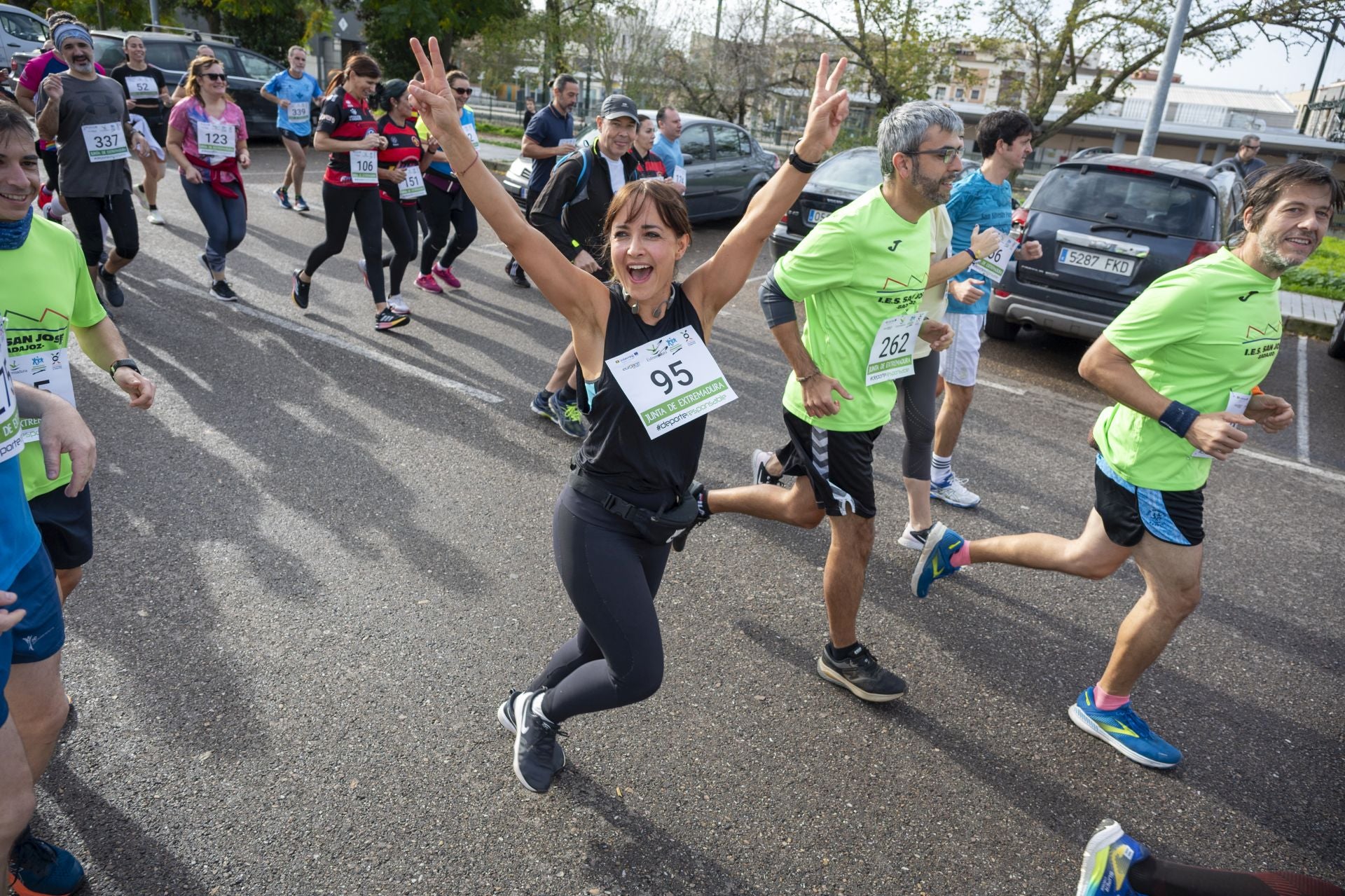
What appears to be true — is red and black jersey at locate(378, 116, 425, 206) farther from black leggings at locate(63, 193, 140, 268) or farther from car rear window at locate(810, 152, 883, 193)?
car rear window at locate(810, 152, 883, 193)

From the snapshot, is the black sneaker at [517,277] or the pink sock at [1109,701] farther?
the black sneaker at [517,277]

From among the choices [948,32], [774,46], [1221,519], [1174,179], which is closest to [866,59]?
[948,32]

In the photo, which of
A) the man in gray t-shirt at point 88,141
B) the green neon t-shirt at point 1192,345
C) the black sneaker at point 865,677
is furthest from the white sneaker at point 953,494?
the man in gray t-shirt at point 88,141

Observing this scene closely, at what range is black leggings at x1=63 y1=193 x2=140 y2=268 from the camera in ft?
20.4

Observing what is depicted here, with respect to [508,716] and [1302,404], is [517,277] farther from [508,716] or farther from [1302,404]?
[1302,404]

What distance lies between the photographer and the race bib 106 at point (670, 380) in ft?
7.66

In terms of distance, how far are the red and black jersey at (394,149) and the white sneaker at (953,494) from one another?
4775 millimetres

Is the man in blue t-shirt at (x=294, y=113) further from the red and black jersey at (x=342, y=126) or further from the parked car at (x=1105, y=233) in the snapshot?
the parked car at (x=1105, y=233)

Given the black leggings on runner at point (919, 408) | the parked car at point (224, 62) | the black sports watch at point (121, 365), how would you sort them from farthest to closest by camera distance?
the parked car at point (224, 62) < the black leggings on runner at point (919, 408) < the black sports watch at point (121, 365)

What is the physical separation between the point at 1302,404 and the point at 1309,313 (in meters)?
3.97

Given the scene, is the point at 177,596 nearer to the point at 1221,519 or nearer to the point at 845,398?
the point at 845,398

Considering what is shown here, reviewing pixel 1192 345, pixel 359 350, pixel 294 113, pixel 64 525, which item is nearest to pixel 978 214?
pixel 1192 345

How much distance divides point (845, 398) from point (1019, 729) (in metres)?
1.38

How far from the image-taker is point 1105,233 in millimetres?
7176
